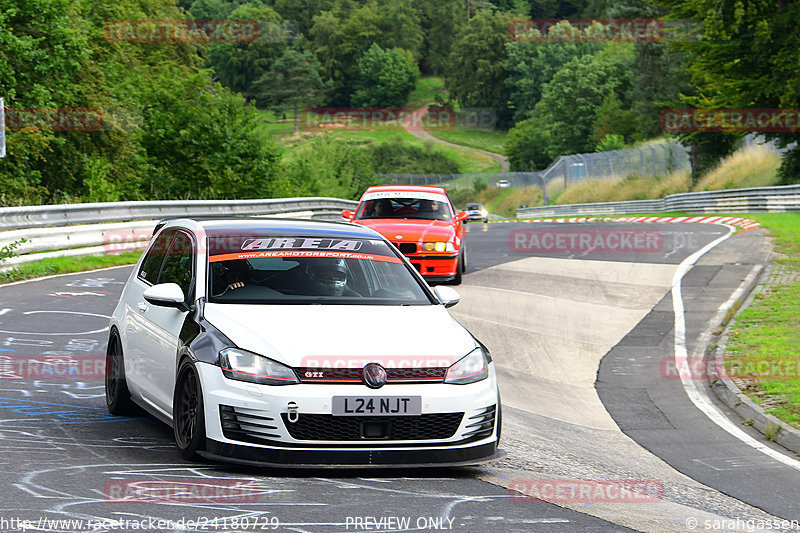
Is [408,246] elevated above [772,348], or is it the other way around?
[408,246]

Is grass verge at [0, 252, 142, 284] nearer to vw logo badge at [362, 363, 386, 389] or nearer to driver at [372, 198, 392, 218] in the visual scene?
driver at [372, 198, 392, 218]

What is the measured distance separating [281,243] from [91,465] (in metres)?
2.07

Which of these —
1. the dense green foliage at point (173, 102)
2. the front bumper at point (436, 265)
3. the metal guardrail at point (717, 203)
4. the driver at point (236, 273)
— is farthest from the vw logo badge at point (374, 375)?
the metal guardrail at point (717, 203)

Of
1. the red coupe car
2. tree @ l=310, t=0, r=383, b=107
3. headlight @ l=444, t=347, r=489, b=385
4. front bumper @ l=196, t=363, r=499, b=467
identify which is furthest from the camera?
tree @ l=310, t=0, r=383, b=107

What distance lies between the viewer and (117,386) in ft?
25.6

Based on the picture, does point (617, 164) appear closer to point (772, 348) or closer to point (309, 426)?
point (772, 348)

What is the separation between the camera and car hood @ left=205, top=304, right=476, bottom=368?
6000 millimetres

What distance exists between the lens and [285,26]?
188 metres

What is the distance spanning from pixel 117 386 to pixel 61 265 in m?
11.3

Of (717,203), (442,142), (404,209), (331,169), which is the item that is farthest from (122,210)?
(442,142)

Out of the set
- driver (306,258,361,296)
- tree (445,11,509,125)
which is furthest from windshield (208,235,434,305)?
tree (445,11,509,125)

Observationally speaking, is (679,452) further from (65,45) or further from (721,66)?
(721,66)

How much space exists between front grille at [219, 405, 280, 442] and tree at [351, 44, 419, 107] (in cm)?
17925

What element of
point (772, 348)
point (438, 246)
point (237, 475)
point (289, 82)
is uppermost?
point (237, 475)
